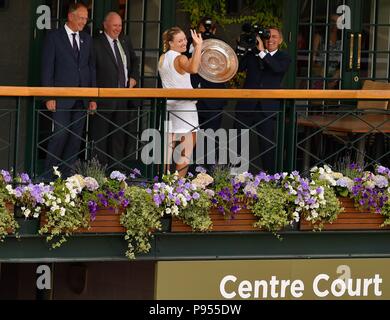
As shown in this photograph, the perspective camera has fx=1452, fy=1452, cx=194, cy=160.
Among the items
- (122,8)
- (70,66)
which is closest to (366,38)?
(122,8)

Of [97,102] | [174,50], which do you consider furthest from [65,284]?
[174,50]

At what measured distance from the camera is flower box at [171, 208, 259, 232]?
11492 mm

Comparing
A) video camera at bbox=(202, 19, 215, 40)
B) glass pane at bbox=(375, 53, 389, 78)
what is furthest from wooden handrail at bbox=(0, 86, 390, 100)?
glass pane at bbox=(375, 53, 389, 78)

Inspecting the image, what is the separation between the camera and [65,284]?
14.8 meters

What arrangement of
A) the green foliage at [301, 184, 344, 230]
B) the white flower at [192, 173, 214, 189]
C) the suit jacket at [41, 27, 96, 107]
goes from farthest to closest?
the suit jacket at [41, 27, 96, 107] < the green foliage at [301, 184, 344, 230] < the white flower at [192, 173, 214, 189]

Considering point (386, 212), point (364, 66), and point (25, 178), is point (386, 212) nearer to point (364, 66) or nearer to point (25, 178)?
point (25, 178)

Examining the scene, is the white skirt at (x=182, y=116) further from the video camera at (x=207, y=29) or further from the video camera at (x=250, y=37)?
the video camera at (x=207, y=29)

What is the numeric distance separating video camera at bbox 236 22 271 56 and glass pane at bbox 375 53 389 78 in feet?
7.03

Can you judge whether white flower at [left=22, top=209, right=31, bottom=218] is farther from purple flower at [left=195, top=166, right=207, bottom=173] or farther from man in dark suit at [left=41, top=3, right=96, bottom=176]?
purple flower at [left=195, top=166, right=207, bottom=173]

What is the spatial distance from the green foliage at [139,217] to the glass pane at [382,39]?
4.50 m

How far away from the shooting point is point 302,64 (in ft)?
48.7

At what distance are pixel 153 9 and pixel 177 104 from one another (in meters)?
2.75

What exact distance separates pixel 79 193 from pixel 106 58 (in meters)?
2.16

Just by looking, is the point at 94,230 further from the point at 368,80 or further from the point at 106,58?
the point at 368,80
